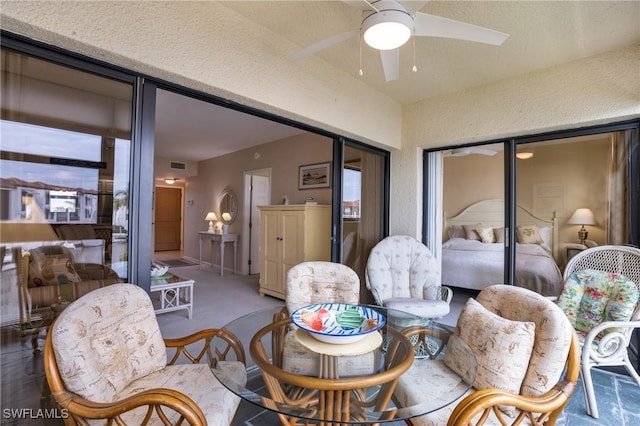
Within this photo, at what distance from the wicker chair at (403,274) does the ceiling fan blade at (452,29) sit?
1.98m

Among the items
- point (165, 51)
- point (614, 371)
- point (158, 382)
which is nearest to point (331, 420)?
point (158, 382)

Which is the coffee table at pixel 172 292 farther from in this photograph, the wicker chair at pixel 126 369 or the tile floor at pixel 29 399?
the wicker chair at pixel 126 369

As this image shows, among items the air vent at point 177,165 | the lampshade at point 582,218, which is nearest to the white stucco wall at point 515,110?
the lampshade at point 582,218

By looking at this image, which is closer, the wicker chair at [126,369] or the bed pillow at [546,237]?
the wicker chair at [126,369]

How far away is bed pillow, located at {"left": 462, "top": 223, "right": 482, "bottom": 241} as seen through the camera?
505 centimetres

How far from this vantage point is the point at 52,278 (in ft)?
5.17

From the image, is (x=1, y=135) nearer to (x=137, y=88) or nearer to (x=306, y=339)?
(x=137, y=88)

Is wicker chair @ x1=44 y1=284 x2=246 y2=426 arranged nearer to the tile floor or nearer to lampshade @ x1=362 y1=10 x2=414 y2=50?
the tile floor

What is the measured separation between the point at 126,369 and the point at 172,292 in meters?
2.52

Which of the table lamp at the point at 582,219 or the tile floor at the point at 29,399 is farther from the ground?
the table lamp at the point at 582,219

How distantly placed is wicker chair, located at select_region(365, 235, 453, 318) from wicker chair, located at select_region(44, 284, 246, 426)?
174 centimetres

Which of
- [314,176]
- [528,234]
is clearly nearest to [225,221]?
[314,176]

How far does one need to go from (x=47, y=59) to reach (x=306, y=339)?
1.95 metres

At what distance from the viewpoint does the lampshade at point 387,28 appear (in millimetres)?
1438
